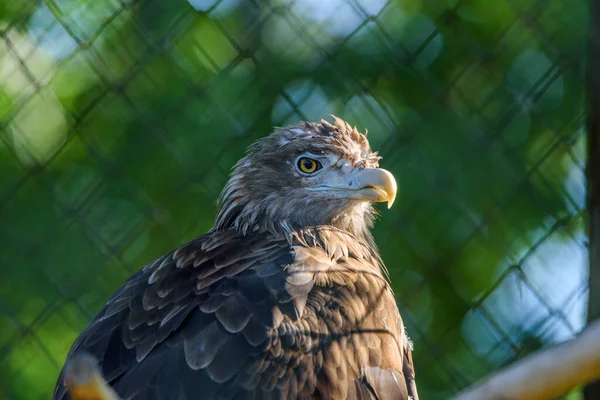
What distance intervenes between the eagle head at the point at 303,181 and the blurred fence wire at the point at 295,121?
0.14 metres

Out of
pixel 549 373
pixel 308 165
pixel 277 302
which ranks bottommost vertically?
pixel 549 373

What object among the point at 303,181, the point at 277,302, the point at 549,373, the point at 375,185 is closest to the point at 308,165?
the point at 303,181

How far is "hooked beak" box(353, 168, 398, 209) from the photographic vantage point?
10.2 ft

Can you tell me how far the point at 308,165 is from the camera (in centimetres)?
342

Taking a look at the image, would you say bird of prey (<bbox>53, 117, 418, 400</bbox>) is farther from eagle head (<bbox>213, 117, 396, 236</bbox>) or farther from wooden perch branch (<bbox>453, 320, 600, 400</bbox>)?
wooden perch branch (<bbox>453, 320, 600, 400</bbox>)

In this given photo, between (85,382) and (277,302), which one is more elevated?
(85,382)

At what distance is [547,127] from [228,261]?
57.8 inches

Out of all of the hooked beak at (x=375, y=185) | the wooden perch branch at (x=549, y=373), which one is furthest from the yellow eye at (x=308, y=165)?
the wooden perch branch at (x=549, y=373)

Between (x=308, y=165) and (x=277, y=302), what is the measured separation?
98 centimetres

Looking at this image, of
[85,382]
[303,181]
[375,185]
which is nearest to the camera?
[85,382]

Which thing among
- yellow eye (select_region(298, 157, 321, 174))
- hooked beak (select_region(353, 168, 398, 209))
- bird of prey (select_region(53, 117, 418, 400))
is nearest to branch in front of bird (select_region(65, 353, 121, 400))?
bird of prey (select_region(53, 117, 418, 400))

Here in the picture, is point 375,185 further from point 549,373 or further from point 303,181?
point 549,373

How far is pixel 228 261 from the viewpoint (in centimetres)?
286

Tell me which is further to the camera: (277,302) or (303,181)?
(303,181)
